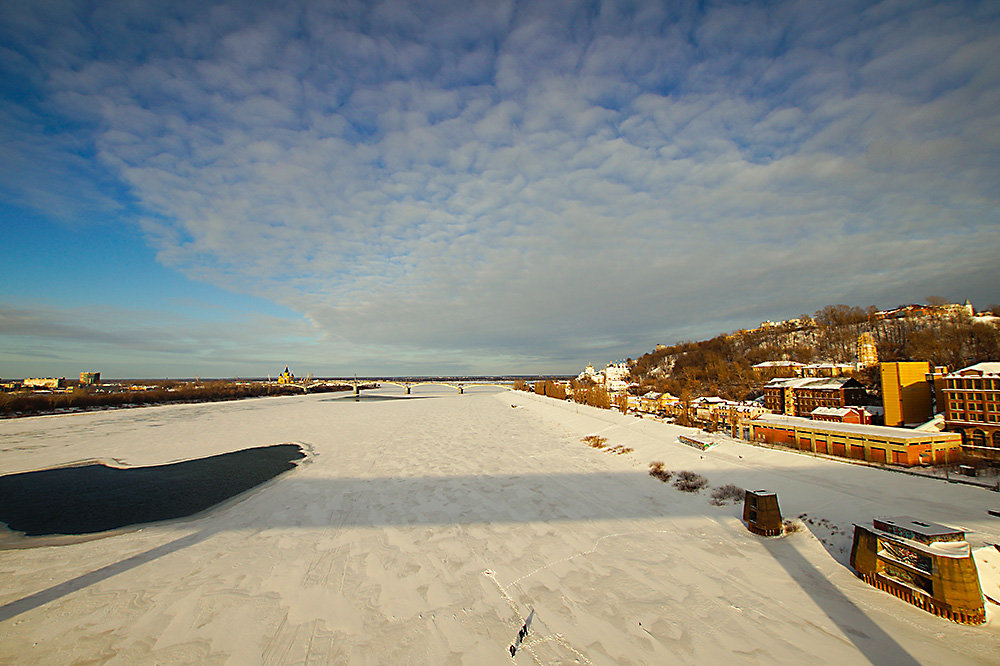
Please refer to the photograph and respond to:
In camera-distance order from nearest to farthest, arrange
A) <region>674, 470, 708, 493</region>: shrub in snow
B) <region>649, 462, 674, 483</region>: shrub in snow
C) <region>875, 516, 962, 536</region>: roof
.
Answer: <region>875, 516, 962, 536</region>: roof
<region>674, 470, 708, 493</region>: shrub in snow
<region>649, 462, 674, 483</region>: shrub in snow

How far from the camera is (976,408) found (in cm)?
2681

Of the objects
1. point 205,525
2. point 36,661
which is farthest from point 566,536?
point 205,525

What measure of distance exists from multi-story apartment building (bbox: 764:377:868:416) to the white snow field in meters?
30.6

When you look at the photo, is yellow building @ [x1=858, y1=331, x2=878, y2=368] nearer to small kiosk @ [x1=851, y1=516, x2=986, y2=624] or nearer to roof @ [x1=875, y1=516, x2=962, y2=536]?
roof @ [x1=875, y1=516, x2=962, y2=536]

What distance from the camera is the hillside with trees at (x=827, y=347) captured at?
173ft

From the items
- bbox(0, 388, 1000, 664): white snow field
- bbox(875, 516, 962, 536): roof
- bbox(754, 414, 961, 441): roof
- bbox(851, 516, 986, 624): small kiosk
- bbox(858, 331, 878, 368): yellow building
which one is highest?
bbox(858, 331, 878, 368): yellow building

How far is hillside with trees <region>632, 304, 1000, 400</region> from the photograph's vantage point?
173ft

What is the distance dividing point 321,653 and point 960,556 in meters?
10.1

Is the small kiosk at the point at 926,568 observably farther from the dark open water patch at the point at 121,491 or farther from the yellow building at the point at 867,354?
the yellow building at the point at 867,354

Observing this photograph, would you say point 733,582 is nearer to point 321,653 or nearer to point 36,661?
point 321,653

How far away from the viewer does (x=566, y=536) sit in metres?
10.5

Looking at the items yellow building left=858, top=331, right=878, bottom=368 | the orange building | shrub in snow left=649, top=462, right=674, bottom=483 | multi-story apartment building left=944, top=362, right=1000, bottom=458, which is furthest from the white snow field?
yellow building left=858, top=331, right=878, bottom=368

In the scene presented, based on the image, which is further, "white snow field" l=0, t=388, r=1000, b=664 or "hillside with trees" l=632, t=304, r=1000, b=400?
"hillside with trees" l=632, t=304, r=1000, b=400

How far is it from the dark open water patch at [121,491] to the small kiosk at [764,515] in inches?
722
